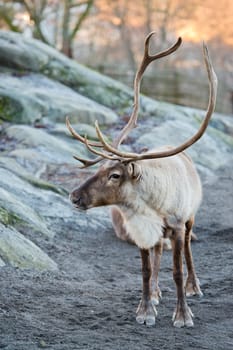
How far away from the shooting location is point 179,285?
5859mm

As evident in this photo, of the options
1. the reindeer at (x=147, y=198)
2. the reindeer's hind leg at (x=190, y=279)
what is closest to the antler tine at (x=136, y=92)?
the reindeer at (x=147, y=198)

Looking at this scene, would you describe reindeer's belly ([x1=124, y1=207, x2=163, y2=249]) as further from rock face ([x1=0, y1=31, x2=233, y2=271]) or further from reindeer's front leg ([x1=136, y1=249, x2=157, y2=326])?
rock face ([x1=0, y1=31, x2=233, y2=271])

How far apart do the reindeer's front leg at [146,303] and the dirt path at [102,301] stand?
0.23ft

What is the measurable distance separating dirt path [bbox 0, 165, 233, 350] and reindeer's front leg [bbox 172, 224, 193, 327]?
0.27ft

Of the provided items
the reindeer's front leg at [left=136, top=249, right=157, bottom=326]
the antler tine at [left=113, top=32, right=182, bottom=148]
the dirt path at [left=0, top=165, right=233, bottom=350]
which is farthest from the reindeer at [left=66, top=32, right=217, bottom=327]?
the antler tine at [left=113, top=32, right=182, bottom=148]

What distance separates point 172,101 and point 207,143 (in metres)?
8.44

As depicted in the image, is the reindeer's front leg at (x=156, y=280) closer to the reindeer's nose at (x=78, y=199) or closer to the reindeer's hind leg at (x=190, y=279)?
the reindeer's hind leg at (x=190, y=279)

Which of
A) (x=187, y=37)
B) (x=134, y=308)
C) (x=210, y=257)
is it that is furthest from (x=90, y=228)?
(x=187, y=37)

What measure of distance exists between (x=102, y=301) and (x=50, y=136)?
6.43 metres

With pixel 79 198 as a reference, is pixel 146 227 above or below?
below

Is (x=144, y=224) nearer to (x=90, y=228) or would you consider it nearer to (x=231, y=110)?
(x=90, y=228)

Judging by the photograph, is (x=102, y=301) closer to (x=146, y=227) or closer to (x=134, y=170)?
(x=146, y=227)

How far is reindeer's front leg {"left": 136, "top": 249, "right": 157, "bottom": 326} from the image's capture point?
229 inches

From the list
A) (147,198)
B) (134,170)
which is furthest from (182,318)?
(134,170)
